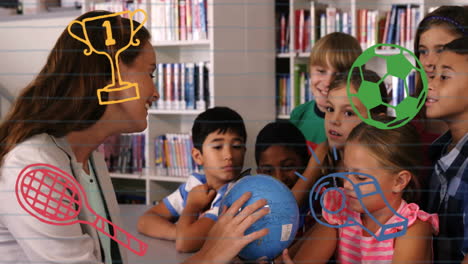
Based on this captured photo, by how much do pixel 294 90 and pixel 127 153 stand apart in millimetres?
1085

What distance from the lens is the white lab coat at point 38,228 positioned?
3.01ft

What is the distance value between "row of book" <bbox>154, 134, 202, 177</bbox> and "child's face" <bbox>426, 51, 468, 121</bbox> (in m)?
2.29

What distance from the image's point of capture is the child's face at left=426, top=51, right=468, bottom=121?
937 mm

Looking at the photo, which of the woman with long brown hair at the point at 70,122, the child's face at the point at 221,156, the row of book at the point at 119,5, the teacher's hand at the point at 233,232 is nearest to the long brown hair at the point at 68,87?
the woman with long brown hair at the point at 70,122

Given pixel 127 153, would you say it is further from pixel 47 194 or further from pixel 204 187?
pixel 47 194

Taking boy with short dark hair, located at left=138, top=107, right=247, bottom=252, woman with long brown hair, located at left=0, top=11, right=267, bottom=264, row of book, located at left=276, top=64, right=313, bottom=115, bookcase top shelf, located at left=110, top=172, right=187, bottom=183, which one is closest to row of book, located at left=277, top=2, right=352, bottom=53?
row of book, located at left=276, top=64, right=313, bottom=115

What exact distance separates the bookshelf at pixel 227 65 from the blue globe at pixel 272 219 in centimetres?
177

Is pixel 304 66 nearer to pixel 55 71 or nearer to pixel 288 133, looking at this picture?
pixel 288 133

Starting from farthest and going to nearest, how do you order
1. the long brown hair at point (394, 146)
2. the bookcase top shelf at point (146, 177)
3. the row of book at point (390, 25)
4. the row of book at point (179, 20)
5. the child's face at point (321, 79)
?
the bookcase top shelf at point (146, 177) → the row of book at point (179, 20) → the row of book at point (390, 25) → the child's face at point (321, 79) → the long brown hair at point (394, 146)

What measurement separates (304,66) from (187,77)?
0.68 meters

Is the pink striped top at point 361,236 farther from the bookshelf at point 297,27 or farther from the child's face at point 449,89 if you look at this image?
the bookshelf at point 297,27

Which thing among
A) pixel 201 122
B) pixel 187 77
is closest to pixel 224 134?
pixel 201 122

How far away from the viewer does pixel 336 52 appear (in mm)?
2016

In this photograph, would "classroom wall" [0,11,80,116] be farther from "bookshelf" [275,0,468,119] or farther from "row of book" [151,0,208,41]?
"bookshelf" [275,0,468,119]
